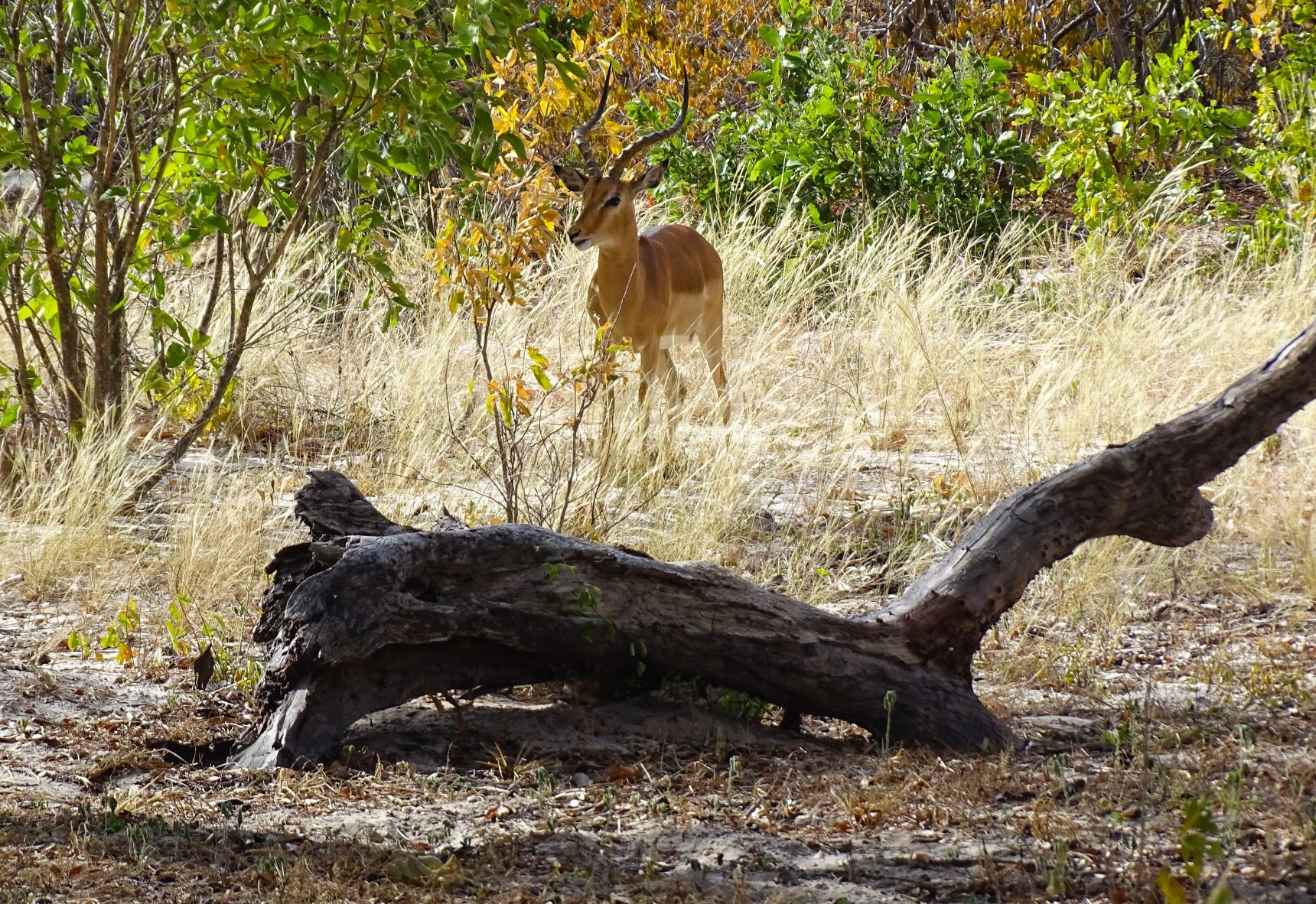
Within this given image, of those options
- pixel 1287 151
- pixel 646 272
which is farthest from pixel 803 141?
pixel 646 272

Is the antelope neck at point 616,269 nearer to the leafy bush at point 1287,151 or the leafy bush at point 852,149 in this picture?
the leafy bush at point 852,149

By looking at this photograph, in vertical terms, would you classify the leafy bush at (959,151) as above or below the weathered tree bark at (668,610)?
above

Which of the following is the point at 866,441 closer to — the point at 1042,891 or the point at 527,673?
the point at 527,673

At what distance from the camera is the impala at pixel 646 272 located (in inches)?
264

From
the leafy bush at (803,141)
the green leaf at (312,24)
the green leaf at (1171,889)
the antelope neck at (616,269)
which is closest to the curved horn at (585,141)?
the antelope neck at (616,269)

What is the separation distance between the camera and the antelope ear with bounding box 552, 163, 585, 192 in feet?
21.4

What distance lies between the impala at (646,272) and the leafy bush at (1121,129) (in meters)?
2.90

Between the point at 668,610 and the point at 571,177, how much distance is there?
350 centimetres

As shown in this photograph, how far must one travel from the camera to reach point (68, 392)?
19.3 ft

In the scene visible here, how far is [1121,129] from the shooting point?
9195 millimetres

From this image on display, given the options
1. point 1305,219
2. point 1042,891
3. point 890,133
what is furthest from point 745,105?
point 1042,891

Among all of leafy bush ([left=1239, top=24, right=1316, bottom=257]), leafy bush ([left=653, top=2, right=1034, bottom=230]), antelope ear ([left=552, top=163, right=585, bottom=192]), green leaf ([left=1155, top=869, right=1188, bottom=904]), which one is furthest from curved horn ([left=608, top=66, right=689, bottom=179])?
green leaf ([left=1155, top=869, right=1188, bottom=904])

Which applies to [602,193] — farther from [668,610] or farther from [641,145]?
[668,610]

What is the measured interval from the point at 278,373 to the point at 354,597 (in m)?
4.55
